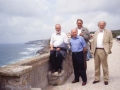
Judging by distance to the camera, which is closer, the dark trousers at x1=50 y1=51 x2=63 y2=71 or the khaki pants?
the khaki pants

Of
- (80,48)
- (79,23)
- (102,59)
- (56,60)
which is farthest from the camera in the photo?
(79,23)

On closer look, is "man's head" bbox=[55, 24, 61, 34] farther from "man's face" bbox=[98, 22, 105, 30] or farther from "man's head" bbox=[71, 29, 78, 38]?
"man's face" bbox=[98, 22, 105, 30]

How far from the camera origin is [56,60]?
6566mm

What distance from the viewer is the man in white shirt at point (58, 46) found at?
6.43 meters

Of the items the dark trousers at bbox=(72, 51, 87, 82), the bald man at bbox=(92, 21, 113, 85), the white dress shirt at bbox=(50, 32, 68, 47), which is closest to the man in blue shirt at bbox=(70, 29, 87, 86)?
the dark trousers at bbox=(72, 51, 87, 82)

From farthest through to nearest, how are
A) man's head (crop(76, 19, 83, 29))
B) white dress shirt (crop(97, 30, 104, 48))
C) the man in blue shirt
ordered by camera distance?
man's head (crop(76, 19, 83, 29))
the man in blue shirt
white dress shirt (crop(97, 30, 104, 48))

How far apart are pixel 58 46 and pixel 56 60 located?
449 mm

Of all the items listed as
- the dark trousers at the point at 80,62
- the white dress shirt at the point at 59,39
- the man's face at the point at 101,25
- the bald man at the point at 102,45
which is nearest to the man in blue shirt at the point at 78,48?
the dark trousers at the point at 80,62

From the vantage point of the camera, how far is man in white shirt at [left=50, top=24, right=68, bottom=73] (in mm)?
6434

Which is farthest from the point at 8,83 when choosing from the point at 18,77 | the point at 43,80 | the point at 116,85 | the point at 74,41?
the point at 116,85

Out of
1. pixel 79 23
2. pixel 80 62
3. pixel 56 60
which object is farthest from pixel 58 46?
pixel 79 23

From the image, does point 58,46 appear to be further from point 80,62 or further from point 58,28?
point 80,62

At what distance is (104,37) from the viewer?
6184 millimetres

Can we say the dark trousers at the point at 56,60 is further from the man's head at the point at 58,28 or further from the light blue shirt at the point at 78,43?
the man's head at the point at 58,28
